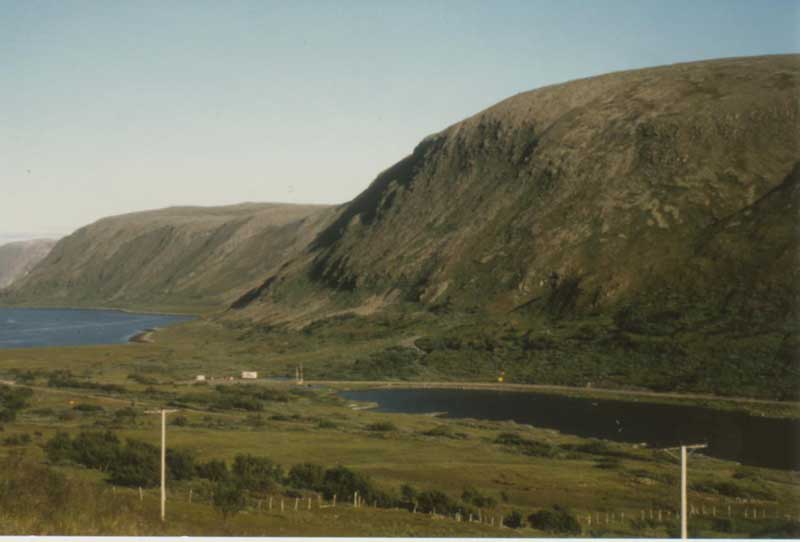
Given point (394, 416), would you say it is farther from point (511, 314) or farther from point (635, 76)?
point (635, 76)

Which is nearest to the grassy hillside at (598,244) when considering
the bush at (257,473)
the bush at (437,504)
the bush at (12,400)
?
the bush at (12,400)

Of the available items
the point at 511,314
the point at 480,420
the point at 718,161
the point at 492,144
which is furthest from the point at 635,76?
the point at 480,420

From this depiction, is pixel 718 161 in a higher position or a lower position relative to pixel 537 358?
higher

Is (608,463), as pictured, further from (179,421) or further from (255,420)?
(179,421)

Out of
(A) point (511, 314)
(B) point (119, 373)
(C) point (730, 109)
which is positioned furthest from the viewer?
(C) point (730, 109)

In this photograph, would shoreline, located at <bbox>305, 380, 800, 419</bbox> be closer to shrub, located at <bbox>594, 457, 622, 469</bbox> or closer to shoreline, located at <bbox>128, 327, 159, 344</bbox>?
shrub, located at <bbox>594, 457, 622, 469</bbox>

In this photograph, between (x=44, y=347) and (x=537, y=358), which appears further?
(x=44, y=347)

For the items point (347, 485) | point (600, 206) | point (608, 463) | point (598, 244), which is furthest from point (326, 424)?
point (600, 206)
